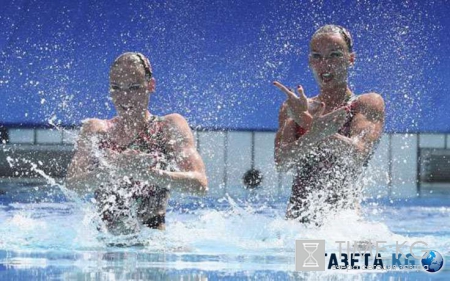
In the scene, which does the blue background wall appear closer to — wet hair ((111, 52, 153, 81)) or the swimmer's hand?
wet hair ((111, 52, 153, 81))

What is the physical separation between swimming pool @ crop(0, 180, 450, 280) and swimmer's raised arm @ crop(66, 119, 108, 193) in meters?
0.31

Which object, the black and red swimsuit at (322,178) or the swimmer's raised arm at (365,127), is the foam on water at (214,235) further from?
the swimmer's raised arm at (365,127)

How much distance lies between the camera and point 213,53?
1202 centimetres

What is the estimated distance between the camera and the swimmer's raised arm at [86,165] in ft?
14.3

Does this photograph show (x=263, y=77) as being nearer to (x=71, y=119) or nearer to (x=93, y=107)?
(x=93, y=107)

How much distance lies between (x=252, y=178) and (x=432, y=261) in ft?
27.9

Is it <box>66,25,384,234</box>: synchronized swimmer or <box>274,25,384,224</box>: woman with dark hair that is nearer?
<box>66,25,384,234</box>: synchronized swimmer

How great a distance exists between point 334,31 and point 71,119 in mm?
8928

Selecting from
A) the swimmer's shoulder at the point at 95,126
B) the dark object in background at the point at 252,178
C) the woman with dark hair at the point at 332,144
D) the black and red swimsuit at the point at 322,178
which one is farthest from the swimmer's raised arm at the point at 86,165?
the dark object in background at the point at 252,178

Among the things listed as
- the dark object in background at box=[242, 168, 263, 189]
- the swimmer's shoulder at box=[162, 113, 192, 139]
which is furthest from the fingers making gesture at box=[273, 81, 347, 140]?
the dark object in background at box=[242, 168, 263, 189]

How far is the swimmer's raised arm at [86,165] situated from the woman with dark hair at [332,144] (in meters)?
0.91

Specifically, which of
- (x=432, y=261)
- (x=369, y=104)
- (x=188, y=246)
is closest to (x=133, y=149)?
(x=188, y=246)

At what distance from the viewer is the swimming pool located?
3.66 metres

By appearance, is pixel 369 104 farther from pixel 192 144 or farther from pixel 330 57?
pixel 192 144
